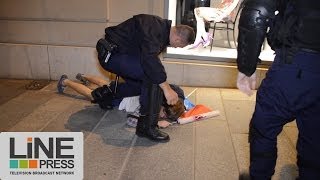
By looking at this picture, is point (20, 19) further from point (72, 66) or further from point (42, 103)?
point (42, 103)

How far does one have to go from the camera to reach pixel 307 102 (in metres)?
1.87

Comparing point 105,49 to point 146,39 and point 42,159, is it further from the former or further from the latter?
point 42,159

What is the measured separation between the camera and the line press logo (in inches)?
102

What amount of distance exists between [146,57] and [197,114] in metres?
1.21

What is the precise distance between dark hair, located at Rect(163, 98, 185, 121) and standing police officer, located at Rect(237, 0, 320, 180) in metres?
1.64

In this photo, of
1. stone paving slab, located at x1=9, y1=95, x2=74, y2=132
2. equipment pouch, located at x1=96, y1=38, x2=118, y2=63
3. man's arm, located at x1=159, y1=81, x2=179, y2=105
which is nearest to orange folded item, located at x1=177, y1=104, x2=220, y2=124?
man's arm, located at x1=159, y1=81, x2=179, y2=105

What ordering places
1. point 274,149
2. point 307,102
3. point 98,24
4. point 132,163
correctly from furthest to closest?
point 98,24, point 132,163, point 274,149, point 307,102

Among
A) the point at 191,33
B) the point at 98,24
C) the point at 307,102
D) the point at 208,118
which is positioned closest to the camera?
the point at 307,102

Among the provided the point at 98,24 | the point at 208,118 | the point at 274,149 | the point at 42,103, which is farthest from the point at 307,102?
the point at 98,24

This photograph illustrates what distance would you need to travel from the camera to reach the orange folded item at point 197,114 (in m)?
3.84

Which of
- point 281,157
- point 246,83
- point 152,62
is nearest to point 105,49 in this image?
point 152,62

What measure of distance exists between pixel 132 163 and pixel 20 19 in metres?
3.70

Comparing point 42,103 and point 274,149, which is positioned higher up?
point 274,149

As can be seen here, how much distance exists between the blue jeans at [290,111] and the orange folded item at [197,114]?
175 cm
